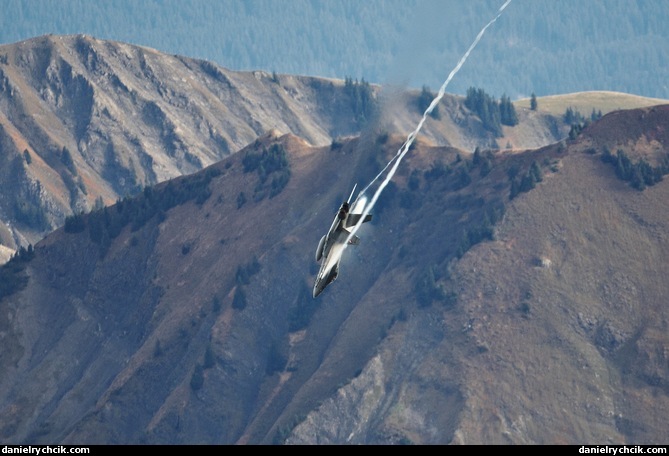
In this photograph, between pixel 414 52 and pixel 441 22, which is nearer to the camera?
pixel 414 52
